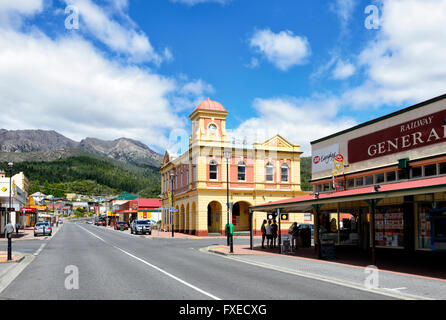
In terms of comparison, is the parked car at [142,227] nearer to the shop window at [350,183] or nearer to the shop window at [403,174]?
the shop window at [350,183]

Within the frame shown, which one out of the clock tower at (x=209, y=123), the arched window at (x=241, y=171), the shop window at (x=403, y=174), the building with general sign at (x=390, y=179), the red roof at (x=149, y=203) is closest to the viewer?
the building with general sign at (x=390, y=179)

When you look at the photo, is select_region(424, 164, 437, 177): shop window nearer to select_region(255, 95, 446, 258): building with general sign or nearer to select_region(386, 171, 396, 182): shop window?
select_region(255, 95, 446, 258): building with general sign

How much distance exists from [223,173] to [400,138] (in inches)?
1150

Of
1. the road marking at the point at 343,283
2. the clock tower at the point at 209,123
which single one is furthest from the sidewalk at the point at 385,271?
the clock tower at the point at 209,123

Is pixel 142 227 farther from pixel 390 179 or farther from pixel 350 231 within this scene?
pixel 390 179

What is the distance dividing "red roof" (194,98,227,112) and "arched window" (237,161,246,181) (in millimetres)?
6483

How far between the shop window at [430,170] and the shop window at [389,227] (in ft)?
6.69

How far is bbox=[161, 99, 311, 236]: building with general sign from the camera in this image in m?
48.5

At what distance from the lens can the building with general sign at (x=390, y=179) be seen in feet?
60.0

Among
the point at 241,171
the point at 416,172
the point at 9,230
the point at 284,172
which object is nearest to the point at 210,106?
the point at 241,171

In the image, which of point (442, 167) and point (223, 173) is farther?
point (223, 173)

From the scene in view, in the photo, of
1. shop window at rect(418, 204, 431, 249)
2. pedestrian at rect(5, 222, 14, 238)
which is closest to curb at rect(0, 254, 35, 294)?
pedestrian at rect(5, 222, 14, 238)

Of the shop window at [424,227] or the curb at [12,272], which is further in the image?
the shop window at [424,227]

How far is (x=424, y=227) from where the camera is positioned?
19172 millimetres
